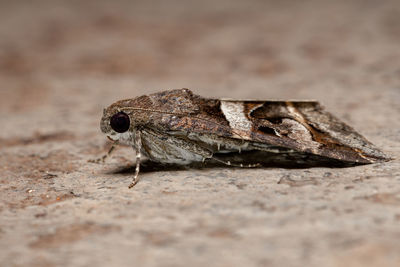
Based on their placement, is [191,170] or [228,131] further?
[191,170]

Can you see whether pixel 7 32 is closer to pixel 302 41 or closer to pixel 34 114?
pixel 34 114

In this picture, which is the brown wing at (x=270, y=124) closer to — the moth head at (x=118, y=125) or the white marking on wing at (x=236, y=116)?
the white marking on wing at (x=236, y=116)

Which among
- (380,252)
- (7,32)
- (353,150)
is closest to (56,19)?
(7,32)

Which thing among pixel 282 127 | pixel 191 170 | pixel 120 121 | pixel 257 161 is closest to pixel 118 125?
pixel 120 121

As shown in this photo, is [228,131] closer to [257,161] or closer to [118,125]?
[257,161]

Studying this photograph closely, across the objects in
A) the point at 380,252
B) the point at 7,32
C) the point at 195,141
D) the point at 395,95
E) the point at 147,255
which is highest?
the point at 7,32

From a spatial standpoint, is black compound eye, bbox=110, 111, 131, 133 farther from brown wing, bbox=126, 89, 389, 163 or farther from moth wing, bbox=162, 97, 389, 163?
moth wing, bbox=162, 97, 389, 163
